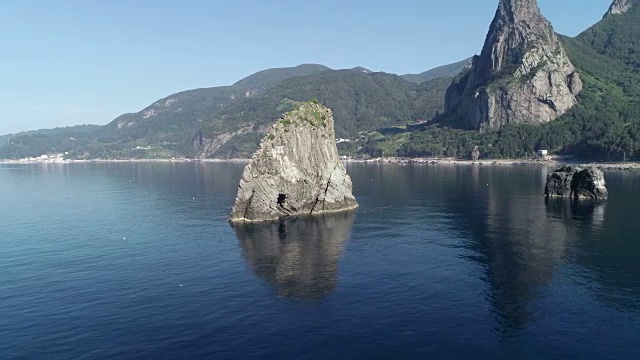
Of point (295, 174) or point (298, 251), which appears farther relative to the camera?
point (295, 174)

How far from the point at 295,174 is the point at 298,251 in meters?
40.5

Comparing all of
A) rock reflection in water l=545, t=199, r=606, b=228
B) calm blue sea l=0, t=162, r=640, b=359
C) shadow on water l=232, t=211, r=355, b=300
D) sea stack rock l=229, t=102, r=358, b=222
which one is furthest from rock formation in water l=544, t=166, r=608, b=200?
shadow on water l=232, t=211, r=355, b=300

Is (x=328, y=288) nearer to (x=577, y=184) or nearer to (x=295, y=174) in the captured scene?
(x=295, y=174)

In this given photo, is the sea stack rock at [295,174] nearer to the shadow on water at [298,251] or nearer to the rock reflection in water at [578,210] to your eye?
the shadow on water at [298,251]

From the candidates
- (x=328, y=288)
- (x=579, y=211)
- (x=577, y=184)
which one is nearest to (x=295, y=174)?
(x=328, y=288)

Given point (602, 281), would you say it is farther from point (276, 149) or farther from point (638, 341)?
point (276, 149)

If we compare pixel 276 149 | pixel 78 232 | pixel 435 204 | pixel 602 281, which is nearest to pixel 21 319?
pixel 78 232

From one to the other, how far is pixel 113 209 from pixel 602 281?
155 m

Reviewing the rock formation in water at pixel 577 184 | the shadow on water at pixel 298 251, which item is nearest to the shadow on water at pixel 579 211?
the rock formation in water at pixel 577 184

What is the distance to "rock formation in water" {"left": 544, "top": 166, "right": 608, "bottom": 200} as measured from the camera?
173 m

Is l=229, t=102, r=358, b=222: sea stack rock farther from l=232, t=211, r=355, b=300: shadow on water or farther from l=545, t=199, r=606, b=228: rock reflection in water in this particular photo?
l=545, t=199, r=606, b=228: rock reflection in water

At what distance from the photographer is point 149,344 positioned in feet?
201

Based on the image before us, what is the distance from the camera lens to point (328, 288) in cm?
8238

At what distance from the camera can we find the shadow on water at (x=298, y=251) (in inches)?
3324
